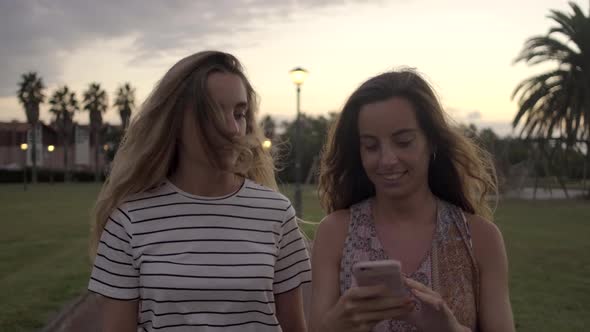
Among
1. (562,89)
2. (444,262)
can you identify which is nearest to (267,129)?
(444,262)

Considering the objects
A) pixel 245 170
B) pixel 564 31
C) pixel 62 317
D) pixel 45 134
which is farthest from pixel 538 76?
pixel 45 134

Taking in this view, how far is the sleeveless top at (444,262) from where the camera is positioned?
2.11 meters

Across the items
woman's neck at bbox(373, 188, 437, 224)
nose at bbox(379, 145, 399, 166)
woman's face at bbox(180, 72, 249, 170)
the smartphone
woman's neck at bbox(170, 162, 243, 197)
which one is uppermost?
woman's face at bbox(180, 72, 249, 170)

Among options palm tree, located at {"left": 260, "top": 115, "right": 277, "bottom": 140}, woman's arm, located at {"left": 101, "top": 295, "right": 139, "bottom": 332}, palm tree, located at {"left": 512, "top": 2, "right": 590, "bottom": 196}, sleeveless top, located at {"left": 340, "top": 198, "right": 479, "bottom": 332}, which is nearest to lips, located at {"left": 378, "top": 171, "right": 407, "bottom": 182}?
sleeveless top, located at {"left": 340, "top": 198, "right": 479, "bottom": 332}

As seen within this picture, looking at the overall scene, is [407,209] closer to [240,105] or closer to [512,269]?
[240,105]

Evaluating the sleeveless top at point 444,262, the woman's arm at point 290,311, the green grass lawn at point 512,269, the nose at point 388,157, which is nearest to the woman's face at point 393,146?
the nose at point 388,157

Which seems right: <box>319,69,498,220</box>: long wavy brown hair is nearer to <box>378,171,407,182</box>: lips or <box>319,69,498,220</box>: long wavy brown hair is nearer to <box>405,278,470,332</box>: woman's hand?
<box>378,171,407,182</box>: lips

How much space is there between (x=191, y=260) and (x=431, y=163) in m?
0.94

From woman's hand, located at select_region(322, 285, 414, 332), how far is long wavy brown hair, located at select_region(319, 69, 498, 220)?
1.88ft

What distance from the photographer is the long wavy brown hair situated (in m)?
2.25

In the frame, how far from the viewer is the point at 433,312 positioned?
1.93m

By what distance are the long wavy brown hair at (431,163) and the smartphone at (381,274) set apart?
2.04 feet

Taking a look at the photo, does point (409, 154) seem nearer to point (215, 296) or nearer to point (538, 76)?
point (215, 296)

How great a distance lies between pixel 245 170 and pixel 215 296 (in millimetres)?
540
